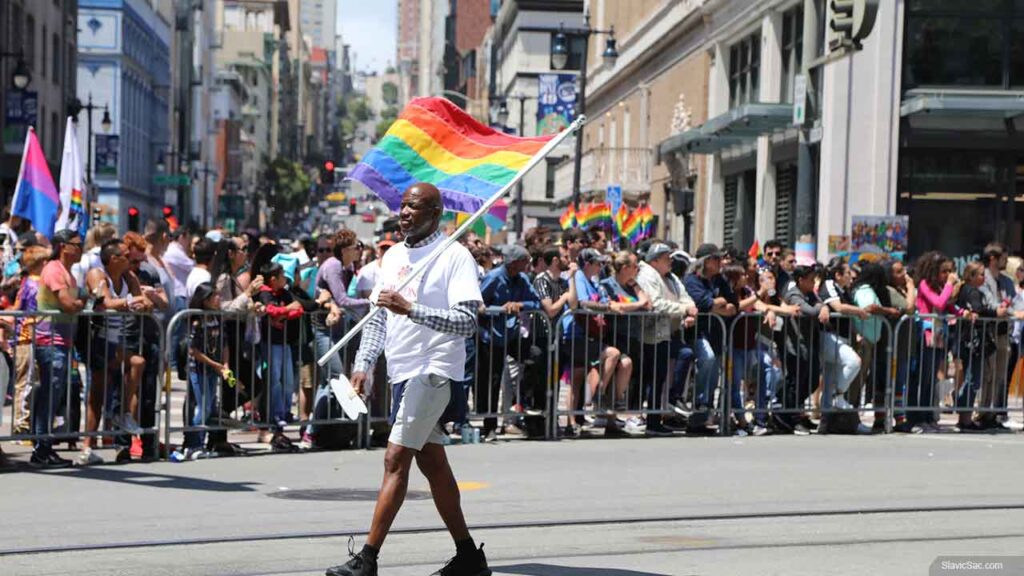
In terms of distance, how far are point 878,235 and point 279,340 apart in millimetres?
12566

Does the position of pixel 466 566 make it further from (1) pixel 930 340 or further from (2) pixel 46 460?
(1) pixel 930 340

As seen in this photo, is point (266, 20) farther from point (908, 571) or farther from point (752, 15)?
point (908, 571)

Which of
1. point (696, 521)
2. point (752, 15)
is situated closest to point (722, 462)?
point (696, 521)

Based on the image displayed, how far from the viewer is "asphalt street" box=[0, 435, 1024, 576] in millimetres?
8641

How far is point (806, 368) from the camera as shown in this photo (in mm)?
16234

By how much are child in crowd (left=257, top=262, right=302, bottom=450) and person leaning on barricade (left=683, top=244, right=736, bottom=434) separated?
3897mm

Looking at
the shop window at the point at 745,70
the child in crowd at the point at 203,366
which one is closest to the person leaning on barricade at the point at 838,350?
the child in crowd at the point at 203,366

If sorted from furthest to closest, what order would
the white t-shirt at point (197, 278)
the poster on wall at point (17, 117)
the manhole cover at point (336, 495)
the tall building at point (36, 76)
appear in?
the tall building at point (36, 76) → the poster on wall at point (17, 117) → the white t-shirt at point (197, 278) → the manhole cover at point (336, 495)

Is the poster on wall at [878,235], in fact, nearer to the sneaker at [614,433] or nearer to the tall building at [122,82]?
the sneaker at [614,433]

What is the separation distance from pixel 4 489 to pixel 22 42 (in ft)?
139

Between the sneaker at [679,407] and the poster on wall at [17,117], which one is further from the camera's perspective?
the poster on wall at [17,117]

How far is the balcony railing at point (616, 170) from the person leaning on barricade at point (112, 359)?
39037 mm

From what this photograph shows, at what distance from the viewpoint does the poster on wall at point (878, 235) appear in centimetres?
2425

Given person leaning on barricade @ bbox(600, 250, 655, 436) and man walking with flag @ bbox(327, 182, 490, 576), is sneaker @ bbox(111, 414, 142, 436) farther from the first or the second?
man walking with flag @ bbox(327, 182, 490, 576)
